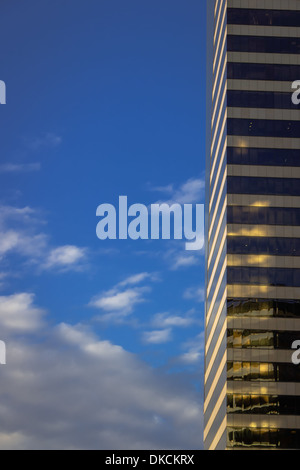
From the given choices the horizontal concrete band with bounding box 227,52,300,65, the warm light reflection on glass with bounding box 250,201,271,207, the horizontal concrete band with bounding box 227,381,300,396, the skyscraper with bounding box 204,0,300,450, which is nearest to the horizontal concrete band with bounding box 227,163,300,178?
the skyscraper with bounding box 204,0,300,450

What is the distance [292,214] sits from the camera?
399ft

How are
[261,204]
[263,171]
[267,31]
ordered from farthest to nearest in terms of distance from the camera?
1. [267,31]
2. [263,171]
3. [261,204]

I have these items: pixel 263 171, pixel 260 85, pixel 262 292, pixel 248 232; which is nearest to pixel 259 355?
pixel 262 292

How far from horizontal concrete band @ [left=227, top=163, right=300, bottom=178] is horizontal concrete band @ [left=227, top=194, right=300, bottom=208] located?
3642 millimetres

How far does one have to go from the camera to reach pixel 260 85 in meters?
128

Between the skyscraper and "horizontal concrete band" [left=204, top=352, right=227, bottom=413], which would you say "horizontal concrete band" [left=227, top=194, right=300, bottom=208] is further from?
"horizontal concrete band" [left=204, top=352, right=227, bottom=413]

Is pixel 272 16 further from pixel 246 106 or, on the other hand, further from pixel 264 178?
pixel 264 178

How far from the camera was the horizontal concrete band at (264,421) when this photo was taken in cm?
10869

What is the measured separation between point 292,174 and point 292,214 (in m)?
6.90

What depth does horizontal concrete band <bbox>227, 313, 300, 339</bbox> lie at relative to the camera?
4503 inches

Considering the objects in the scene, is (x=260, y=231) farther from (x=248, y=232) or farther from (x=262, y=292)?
(x=262, y=292)

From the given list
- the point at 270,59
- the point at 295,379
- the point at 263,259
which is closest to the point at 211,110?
the point at 270,59

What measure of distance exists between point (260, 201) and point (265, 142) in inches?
409
